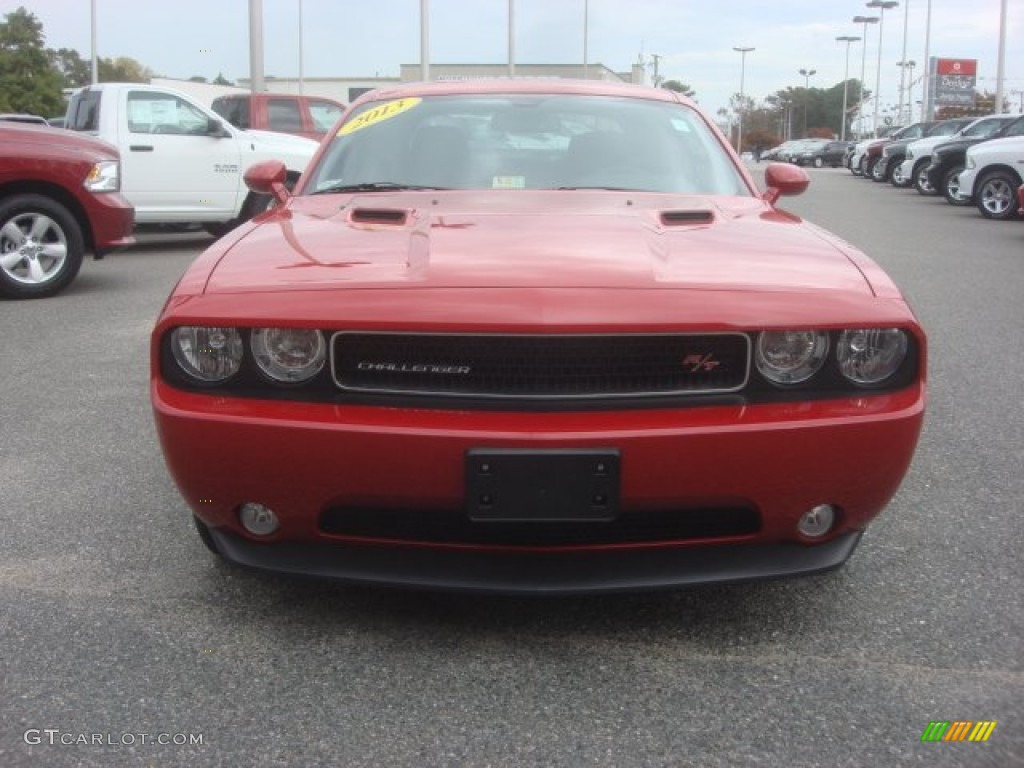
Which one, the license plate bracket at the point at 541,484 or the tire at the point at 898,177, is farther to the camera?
the tire at the point at 898,177

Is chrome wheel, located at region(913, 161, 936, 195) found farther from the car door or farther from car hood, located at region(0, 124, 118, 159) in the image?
car hood, located at region(0, 124, 118, 159)

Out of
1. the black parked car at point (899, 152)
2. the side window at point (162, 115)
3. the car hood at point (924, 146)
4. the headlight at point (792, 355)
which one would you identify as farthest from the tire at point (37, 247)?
the black parked car at point (899, 152)

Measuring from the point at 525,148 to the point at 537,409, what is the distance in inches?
65.4

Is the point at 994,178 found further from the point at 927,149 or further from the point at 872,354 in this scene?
the point at 872,354

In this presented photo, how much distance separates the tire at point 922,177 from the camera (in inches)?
880

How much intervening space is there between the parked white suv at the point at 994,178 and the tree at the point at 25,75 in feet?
189

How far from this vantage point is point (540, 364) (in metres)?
2.44

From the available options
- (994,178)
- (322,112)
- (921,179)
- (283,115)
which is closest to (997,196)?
(994,178)

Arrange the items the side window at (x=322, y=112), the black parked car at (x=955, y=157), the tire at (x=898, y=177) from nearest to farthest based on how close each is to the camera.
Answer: the side window at (x=322, y=112) < the black parked car at (x=955, y=157) < the tire at (x=898, y=177)

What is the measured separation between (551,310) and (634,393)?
27 centimetres

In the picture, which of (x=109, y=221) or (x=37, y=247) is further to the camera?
(x=109, y=221)

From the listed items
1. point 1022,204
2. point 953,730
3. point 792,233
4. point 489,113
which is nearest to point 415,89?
point 489,113

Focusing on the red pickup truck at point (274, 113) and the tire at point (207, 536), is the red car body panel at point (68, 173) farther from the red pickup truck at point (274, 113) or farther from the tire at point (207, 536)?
the red pickup truck at point (274, 113)

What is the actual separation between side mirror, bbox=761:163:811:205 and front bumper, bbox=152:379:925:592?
5.05 feet
